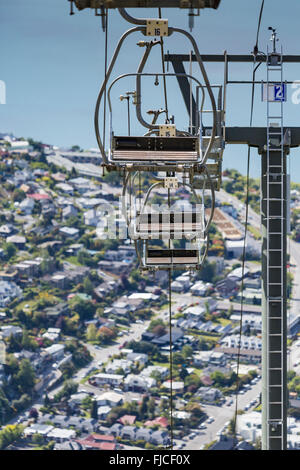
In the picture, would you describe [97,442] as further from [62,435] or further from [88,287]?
[88,287]

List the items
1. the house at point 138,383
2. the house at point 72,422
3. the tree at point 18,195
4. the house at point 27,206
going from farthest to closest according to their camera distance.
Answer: the tree at point 18,195, the house at point 27,206, the house at point 138,383, the house at point 72,422

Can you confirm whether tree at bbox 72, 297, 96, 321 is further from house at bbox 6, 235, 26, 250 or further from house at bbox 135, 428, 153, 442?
house at bbox 135, 428, 153, 442

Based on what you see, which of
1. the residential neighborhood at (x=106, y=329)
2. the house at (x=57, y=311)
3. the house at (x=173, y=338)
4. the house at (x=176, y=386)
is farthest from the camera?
the house at (x=57, y=311)

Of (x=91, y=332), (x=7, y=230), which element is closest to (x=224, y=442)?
(x=91, y=332)

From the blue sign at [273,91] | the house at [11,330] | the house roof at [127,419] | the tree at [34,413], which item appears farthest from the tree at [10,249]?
the blue sign at [273,91]

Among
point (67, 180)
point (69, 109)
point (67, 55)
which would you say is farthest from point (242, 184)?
point (67, 55)

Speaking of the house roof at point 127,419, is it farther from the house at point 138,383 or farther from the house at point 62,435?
the house at point 138,383

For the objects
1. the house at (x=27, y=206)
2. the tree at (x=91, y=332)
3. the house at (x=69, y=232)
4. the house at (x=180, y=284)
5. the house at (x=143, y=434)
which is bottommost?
the house at (x=143, y=434)

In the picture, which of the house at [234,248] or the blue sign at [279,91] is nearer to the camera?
the blue sign at [279,91]

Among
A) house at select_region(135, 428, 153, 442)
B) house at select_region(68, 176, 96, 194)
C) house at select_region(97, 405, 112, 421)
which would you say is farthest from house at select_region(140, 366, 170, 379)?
house at select_region(68, 176, 96, 194)

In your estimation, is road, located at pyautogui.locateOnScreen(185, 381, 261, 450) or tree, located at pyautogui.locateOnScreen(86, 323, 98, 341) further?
tree, located at pyautogui.locateOnScreen(86, 323, 98, 341)

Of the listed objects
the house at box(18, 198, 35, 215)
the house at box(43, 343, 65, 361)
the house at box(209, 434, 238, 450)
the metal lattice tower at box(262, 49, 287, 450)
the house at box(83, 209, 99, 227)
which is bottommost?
the house at box(209, 434, 238, 450)
